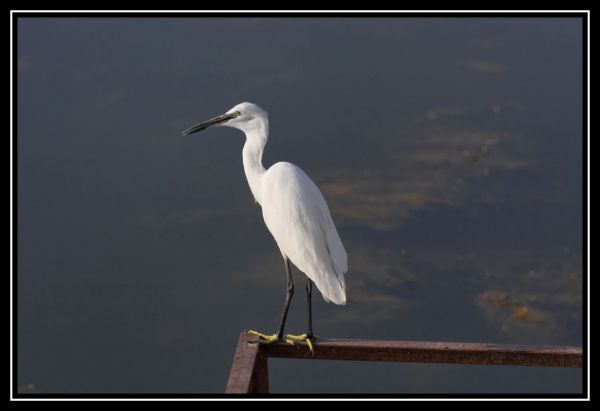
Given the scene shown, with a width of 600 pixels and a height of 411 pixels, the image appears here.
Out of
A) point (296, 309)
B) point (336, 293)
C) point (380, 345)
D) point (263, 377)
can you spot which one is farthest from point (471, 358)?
point (296, 309)

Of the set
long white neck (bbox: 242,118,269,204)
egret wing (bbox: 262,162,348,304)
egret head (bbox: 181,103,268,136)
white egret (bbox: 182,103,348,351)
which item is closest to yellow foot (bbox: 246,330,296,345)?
white egret (bbox: 182,103,348,351)

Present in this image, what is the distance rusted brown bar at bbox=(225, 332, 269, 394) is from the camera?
1861 mm

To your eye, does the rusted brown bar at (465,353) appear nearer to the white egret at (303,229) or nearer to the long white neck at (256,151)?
the white egret at (303,229)

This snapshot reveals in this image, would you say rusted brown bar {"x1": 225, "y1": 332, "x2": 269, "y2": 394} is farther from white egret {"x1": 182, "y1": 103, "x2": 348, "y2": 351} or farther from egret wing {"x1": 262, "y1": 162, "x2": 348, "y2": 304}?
egret wing {"x1": 262, "y1": 162, "x2": 348, "y2": 304}

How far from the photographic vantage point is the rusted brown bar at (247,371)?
73.3 inches

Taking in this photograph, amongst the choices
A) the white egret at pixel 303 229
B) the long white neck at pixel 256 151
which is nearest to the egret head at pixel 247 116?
the long white neck at pixel 256 151

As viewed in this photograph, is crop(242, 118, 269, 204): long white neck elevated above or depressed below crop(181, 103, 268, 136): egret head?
below

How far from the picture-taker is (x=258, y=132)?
2.28 meters

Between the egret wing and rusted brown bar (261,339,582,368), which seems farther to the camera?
the egret wing

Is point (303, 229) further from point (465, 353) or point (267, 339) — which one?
point (465, 353)

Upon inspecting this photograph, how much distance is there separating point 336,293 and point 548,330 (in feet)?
6.82

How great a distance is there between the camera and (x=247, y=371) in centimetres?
194

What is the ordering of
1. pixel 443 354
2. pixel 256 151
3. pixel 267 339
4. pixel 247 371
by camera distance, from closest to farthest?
pixel 247 371 < pixel 443 354 < pixel 267 339 < pixel 256 151

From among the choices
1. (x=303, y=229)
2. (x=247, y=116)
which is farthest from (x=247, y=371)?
(x=247, y=116)
